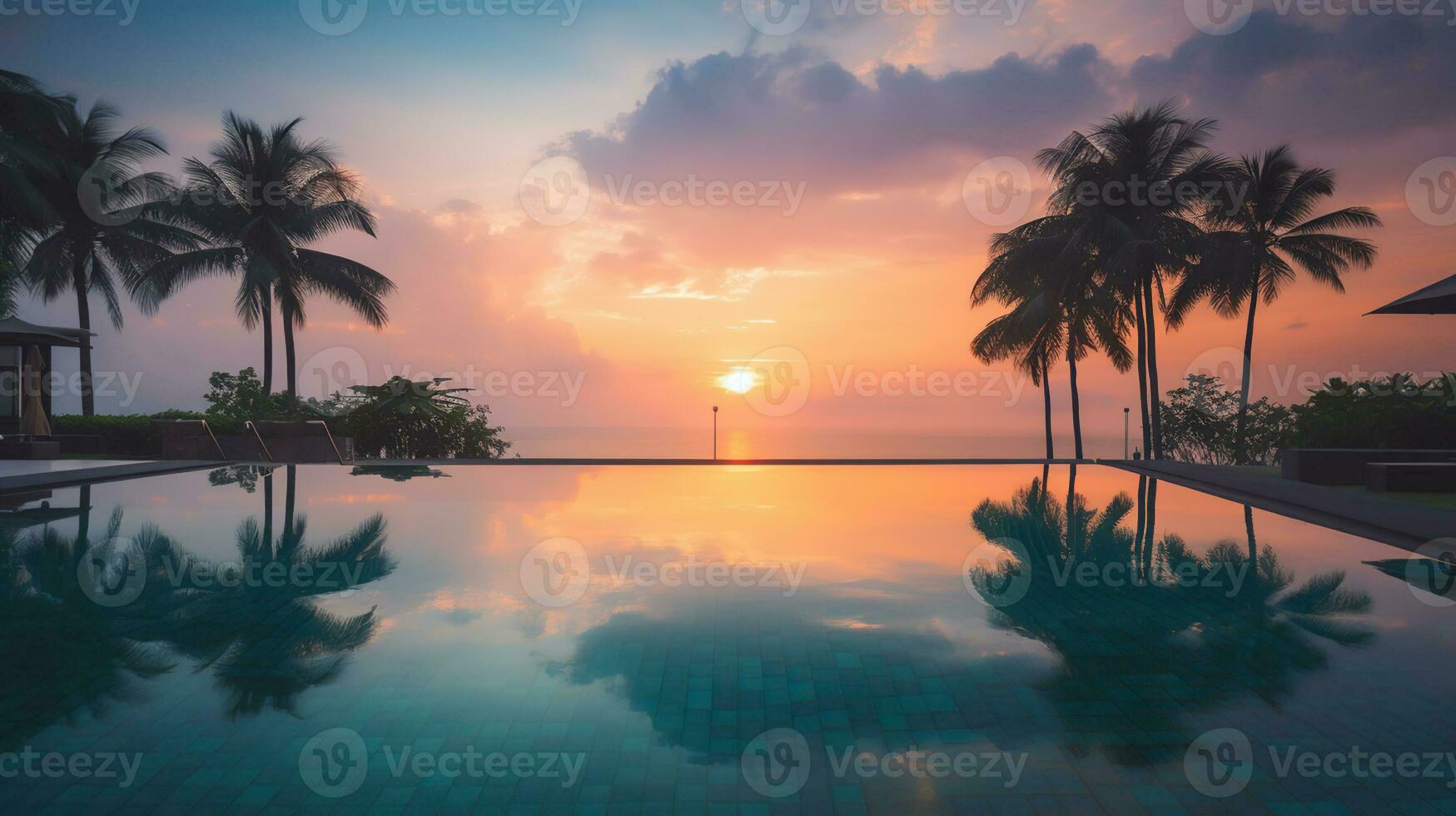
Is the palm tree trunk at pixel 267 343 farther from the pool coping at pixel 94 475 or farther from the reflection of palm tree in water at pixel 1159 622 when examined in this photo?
the reflection of palm tree in water at pixel 1159 622

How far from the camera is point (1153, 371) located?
19734 mm

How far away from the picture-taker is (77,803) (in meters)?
3.01

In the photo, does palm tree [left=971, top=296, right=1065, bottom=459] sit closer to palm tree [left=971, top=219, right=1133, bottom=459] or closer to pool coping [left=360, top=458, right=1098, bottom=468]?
palm tree [left=971, top=219, right=1133, bottom=459]

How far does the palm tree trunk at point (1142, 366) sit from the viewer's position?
19766mm

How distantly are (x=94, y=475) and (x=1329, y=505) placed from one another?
63.3 ft

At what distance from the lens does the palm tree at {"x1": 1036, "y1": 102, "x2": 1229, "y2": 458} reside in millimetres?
19125

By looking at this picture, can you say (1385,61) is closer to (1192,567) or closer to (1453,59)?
(1453,59)

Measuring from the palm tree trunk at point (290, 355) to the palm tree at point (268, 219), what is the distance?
0.02 metres

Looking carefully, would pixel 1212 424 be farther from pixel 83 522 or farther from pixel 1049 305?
pixel 83 522

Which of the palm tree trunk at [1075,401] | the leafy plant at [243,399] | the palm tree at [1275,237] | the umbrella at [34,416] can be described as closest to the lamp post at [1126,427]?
the palm tree trunk at [1075,401]

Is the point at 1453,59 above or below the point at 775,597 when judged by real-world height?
above

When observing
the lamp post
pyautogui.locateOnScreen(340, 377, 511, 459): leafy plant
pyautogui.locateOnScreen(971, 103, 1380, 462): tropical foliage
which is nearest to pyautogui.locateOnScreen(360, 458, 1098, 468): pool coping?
pyautogui.locateOnScreen(340, 377, 511, 459): leafy plant

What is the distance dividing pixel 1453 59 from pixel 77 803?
2352 centimetres

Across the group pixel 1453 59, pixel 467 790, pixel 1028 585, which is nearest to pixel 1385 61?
pixel 1453 59
